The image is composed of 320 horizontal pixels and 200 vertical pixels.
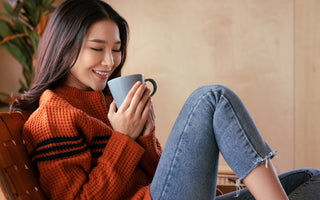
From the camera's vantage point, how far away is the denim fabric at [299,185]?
3.17 ft

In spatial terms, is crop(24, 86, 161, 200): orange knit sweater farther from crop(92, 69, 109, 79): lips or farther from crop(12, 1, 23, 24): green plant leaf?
crop(12, 1, 23, 24): green plant leaf

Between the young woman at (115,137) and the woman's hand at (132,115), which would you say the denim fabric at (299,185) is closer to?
the young woman at (115,137)

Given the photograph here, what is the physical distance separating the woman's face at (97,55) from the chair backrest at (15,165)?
0.67 feet

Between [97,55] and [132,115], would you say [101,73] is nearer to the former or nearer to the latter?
[97,55]

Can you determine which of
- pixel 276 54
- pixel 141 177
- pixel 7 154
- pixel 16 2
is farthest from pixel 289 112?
pixel 7 154

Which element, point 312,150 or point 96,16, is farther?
point 312,150

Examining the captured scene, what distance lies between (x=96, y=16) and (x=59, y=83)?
8.6 inches

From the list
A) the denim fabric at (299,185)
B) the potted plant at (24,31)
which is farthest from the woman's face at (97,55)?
the potted plant at (24,31)

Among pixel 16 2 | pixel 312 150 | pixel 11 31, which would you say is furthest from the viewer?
pixel 11 31

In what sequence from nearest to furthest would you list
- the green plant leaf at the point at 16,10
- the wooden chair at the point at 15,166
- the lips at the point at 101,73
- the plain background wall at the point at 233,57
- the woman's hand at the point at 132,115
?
→ 1. the wooden chair at the point at 15,166
2. the woman's hand at the point at 132,115
3. the lips at the point at 101,73
4. the green plant leaf at the point at 16,10
5. the plain background wall at the point at 233,57

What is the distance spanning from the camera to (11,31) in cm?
232

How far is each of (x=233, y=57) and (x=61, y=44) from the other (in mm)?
1600

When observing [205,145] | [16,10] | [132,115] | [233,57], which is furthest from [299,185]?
[16,10]

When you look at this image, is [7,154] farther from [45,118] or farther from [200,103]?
[200,103]
